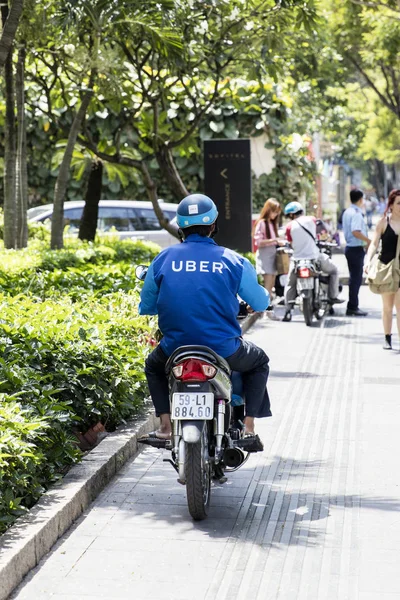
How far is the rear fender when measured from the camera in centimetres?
564

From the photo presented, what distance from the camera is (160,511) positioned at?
19.9 ft

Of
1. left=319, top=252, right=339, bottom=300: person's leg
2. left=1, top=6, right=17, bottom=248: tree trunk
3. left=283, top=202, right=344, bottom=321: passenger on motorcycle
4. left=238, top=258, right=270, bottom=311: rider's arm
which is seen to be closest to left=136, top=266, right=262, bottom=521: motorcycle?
left=238, top=258, right=270, bottom=311: rider's arm

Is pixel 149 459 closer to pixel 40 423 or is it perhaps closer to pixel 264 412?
pixel 264 412

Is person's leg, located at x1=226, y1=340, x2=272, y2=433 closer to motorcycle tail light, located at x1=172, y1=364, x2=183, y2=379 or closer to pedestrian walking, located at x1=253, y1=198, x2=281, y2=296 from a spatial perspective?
motorcycle tail light, located at x1=172, y1=364, x2=183, y2=379

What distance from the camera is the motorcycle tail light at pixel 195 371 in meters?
5.77

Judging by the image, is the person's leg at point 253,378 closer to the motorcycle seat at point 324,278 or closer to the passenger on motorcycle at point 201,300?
the passenger on motorcycle at point 201,300

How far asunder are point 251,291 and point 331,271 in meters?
9.90

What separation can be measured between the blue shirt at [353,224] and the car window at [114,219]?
25.9 feet

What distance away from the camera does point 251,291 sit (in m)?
6.23

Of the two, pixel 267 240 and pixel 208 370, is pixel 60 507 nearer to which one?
pixel 208 370

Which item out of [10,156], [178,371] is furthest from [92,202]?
[178,371]

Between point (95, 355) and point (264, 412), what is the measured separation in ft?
5.05

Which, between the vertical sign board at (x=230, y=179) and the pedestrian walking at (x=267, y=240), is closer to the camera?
the pedestrian walking at (x=267, y=240)

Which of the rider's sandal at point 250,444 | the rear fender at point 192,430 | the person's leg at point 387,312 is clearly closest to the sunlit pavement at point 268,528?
the rider's sandal at point 250,444
